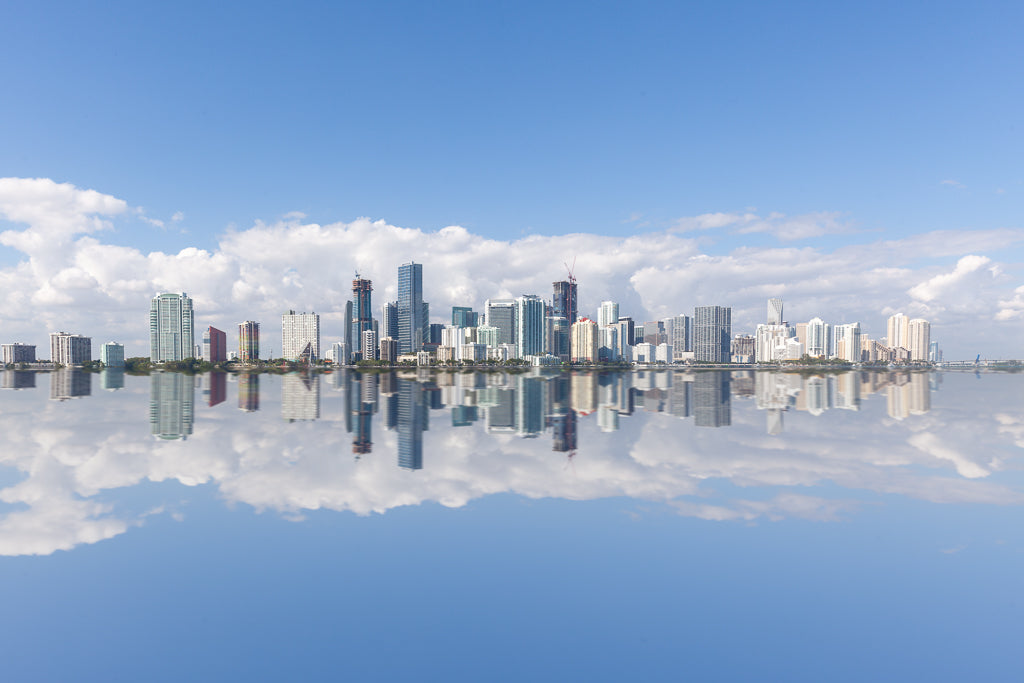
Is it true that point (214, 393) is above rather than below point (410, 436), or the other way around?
below

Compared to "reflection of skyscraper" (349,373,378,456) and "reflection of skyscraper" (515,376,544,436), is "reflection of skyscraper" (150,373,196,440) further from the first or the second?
"reflection of skyscraper" (515,376,544,436)

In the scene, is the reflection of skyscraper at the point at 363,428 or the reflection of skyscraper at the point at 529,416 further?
the reflection of skyscraper at the point at 529,416

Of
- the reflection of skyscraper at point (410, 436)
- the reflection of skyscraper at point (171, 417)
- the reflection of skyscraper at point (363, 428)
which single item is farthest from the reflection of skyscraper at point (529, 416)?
the reflection of skyscraper at point (171, 417)

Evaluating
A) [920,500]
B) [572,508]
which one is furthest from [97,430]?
[920,500]

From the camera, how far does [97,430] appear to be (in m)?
43.4

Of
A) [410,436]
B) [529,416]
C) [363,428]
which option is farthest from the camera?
[529,416]

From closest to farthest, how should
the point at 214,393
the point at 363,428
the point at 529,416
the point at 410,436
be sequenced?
the point at 410,436
the point at 363,428
the point at 529,416
the point at 214,393

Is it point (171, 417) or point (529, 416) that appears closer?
point (171, 417)

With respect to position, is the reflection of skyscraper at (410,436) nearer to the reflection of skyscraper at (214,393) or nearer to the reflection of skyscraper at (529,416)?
the reflection of skyscraper at (529,416)

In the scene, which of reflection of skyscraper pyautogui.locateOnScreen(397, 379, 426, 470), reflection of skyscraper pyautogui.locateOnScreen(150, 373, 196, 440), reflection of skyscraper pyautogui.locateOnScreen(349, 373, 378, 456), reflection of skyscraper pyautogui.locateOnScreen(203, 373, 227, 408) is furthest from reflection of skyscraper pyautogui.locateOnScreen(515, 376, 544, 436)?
reflection of skyscraper pyautogui.locateOnScreen(203, 373, 227, 408)

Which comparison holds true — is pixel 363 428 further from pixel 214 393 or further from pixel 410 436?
pixel 214 393

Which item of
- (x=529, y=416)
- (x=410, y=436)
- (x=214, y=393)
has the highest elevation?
(x=410, y=436)

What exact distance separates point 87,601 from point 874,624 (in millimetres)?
23969

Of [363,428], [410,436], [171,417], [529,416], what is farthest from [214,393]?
[410,436]
